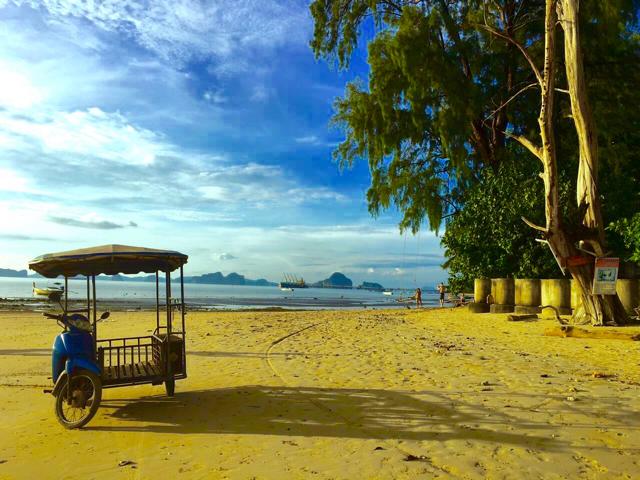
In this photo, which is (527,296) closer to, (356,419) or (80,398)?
(356,419)

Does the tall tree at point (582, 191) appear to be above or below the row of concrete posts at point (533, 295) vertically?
above

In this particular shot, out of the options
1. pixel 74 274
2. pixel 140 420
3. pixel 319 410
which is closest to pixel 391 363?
pixel 319 410

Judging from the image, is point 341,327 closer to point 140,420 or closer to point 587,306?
point 587,306

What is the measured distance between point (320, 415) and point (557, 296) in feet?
46.3

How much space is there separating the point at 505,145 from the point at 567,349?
16038 mm

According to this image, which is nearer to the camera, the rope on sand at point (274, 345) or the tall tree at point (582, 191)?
the rope on sand at point (274, 345)

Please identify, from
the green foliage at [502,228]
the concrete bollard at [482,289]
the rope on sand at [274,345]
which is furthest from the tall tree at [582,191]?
the rope on sand at [274,345]

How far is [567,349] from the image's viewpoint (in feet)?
39.3

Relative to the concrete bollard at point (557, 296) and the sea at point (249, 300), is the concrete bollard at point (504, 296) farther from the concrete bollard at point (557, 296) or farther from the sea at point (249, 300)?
the sea at point (249, 300)

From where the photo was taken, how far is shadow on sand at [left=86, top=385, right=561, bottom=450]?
6047 millimetres

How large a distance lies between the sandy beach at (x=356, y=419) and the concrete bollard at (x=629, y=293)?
4525 mm

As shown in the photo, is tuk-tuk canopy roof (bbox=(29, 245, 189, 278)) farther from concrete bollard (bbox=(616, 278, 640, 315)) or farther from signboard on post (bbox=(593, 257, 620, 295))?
concrete bollard (bbox=(616, 278, 640, 315))

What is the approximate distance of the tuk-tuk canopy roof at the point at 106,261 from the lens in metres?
7.30

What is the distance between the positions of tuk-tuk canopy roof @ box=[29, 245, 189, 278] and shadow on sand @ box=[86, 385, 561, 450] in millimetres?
2104
